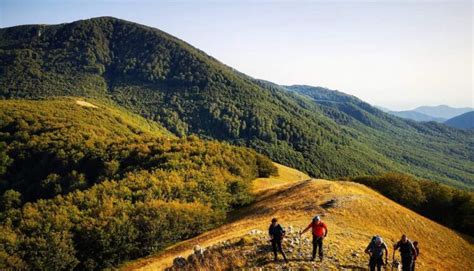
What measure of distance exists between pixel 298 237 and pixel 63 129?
10704 cm

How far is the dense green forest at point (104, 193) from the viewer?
4472cm

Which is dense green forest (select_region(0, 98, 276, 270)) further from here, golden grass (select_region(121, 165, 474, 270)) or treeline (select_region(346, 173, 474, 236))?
treeline (select_region(346, 173, 474, 236))

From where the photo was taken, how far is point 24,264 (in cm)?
4072

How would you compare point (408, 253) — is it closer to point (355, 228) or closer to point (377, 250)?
point (377, 250)

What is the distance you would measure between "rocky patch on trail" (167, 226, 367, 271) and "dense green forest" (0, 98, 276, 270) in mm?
21206

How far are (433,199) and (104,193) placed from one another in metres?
53.1

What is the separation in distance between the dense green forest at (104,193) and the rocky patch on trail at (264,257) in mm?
21206

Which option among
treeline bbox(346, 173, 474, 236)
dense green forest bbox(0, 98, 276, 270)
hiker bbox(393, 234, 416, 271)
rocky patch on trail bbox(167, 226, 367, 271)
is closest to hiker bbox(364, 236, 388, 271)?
hiker bbox(393, 234, 416, 271)

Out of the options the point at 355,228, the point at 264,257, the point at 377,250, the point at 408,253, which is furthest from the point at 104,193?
the point at 408,253

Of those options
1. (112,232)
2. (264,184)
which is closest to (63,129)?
(264,184)

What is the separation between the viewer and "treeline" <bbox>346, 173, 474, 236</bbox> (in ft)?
164

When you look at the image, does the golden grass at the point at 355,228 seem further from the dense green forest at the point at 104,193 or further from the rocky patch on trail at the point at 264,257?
the dense green forest at the point at 104,193

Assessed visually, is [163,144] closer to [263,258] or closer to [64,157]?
[64,157]

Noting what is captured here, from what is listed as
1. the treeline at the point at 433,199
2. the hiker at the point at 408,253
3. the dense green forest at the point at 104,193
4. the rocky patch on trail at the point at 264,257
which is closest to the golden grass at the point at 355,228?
the rocky patch on trail at the point at 264,257
